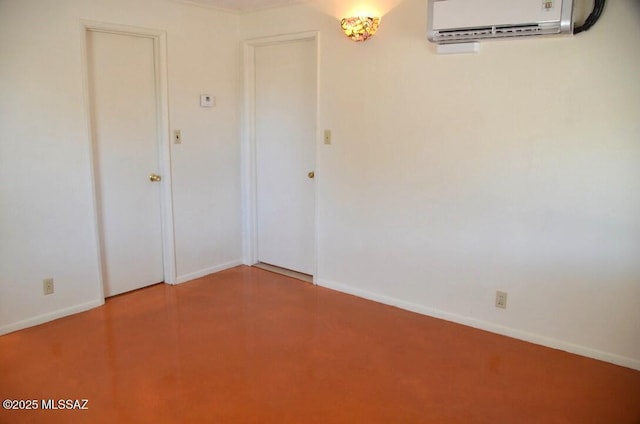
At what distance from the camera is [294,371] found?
8.91 feet

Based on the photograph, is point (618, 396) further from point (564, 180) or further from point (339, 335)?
point (339, 335)

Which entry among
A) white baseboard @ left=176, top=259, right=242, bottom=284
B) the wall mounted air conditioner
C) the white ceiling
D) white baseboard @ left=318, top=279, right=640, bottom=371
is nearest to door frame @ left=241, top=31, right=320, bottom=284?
white baseboard @ left=176, top=259, right=242, bottom=284

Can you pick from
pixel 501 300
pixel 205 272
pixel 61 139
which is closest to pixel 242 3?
pixel 61 139

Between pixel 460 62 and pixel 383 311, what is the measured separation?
6.14ft

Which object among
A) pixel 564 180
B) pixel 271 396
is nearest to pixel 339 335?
pixel 271 396

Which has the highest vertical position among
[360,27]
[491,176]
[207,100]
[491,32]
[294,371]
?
[360,27]

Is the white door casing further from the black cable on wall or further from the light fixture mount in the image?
the black cable on wall

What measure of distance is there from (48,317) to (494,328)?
3135 mm

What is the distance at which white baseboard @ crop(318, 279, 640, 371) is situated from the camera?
2803 millimetres

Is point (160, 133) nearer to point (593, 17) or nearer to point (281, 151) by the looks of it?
point (281, 151)

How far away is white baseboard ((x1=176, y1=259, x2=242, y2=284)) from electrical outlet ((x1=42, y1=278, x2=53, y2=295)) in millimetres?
1035

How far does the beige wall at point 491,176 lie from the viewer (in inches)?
105

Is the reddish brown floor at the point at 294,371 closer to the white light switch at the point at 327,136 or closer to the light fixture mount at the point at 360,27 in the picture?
the white light switch at the point at 327,136

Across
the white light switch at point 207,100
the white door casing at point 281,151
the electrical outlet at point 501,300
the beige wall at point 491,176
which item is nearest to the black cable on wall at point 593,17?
the beige wall at point 491,176
